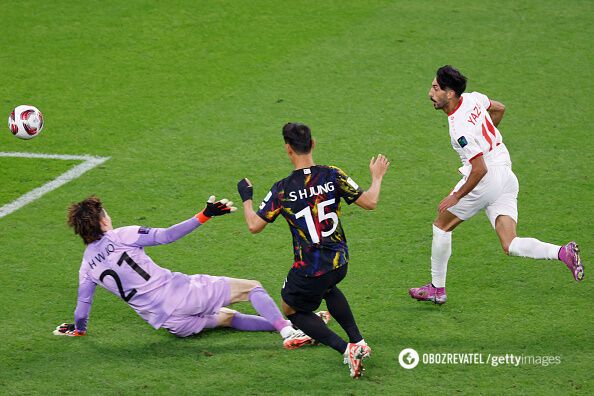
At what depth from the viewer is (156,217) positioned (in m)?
9.50

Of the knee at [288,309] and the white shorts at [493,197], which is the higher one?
the white shorts at [493,197]

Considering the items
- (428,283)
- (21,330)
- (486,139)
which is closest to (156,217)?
(21,330)

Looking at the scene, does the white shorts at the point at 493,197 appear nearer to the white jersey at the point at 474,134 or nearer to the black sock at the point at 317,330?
the white jersey at the point at 474,134

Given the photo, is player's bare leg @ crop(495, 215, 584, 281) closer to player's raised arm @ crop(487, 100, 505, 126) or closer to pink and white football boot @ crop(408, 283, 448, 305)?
pink and white football boot @ crop(408, 283, 448, 305)

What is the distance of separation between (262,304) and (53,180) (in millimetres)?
3921

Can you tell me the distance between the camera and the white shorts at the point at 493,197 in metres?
7.62

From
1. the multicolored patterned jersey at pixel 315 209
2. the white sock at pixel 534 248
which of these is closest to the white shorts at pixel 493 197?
the white sock at pixel 534 248

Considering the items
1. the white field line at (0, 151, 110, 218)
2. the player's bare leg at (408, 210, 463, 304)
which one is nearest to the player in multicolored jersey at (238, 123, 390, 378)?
the player's bare leg at (408, 210, 463, 304)

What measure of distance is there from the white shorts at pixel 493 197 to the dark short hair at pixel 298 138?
146cm

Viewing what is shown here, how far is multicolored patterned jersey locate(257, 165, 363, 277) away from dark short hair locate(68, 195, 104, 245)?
133cm

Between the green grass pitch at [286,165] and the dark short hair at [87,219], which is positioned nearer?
the green grass pitch at [286,165]

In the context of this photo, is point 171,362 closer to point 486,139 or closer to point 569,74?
point 486,139

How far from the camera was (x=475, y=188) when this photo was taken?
763cm

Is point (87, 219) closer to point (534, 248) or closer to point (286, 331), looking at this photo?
point (286, 331)
